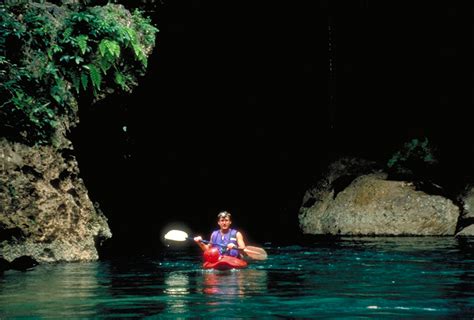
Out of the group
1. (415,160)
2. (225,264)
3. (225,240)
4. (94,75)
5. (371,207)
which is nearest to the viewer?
(225,264)

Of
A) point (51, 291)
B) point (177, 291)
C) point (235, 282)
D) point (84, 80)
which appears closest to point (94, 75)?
point (84, 80)

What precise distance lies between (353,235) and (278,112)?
7.76 m

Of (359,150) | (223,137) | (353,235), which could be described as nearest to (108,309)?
(353,235)

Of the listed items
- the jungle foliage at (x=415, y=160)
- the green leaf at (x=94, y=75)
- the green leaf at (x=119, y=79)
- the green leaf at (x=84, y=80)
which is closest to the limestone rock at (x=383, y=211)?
the jungle foliage at (x=415, y=160)

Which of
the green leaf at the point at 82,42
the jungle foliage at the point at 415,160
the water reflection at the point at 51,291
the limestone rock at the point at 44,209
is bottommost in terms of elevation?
the water reflection at the point at 51,291

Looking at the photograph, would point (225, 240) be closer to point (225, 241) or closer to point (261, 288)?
point (225, 241)

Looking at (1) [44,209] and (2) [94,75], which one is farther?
(2) [94,75]

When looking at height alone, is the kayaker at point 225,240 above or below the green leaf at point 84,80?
below

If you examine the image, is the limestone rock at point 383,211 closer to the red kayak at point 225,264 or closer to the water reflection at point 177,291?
the red kayak at point 225,264

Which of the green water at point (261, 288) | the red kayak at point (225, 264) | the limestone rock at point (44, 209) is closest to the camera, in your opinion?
the green water at point (261, 288)

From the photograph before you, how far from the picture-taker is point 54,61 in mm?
16062

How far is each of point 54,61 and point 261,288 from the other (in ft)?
26.1

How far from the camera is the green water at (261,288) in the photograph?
324 inches

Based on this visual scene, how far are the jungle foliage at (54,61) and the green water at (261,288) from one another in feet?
9.87
